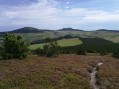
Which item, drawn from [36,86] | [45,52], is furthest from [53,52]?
[36,86]

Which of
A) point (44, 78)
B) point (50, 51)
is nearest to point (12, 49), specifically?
point (50, 51)

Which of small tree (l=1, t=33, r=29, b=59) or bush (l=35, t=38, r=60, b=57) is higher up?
small tree (l=1, t=33, r=29, b=59)

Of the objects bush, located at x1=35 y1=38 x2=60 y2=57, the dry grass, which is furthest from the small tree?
bush, located at x1=35 y1=38 x2=60 y2=57

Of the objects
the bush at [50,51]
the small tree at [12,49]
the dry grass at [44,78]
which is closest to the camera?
the dry grass at [44,78]

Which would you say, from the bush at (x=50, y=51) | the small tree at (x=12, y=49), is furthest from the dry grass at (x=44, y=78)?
the bush at (x=50, y=51)

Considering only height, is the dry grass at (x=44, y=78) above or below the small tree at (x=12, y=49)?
below

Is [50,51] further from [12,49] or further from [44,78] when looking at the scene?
[44,78]

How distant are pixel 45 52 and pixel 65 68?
34.4m

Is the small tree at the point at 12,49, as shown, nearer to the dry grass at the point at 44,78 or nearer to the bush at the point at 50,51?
the dry grass at the point at 44,78

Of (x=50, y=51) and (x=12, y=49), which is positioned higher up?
(x=12, y=49)

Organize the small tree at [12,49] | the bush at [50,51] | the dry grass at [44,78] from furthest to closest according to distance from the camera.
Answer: the bush at [50,51] → the small tree at [12,49] → the dry grass at [44,78]

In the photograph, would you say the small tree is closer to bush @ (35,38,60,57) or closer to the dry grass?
the dry grass

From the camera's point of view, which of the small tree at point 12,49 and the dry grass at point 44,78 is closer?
the dry grass at point 44,78

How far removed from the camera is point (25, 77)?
47.3m
